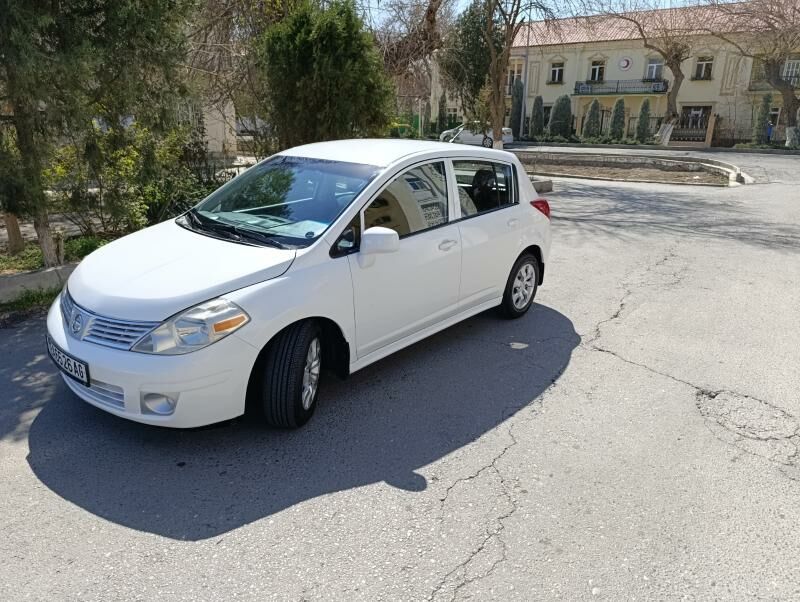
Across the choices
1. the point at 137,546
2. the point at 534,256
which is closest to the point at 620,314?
the point at 534,256

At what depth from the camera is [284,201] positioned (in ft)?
13.5

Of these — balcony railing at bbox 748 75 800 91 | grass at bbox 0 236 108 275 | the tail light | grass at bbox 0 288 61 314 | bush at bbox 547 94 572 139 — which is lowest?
grass at bbox 0 288 61 314

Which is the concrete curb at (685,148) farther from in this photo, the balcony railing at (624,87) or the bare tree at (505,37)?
the bare tree at (505,37)

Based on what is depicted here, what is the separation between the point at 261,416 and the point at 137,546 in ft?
3.88

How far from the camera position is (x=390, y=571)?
2531mm

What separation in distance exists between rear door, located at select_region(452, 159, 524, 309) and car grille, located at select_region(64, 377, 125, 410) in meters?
2.62

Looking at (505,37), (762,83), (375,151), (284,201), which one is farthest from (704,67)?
(284,201)

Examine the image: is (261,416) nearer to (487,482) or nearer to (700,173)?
(487,482)

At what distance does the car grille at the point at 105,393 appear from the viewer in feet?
10.2

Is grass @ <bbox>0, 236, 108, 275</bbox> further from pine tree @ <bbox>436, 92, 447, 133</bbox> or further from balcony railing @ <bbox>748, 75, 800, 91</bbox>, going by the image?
balcony railing @ <bbox>748, 75, 800, 91</bbox>

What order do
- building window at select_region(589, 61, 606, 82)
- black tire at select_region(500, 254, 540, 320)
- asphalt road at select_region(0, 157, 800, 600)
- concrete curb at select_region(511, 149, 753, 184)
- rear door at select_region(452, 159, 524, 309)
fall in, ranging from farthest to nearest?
1. building window at select_region(589, 61, 606, 82)
2. concrete curb at select_region(511, 149, 753, 184)
3. black tire at select_region(500, 254, 540, 320)
4. rear door at select_region(452, 159, 524, 309)
5. asphalt road at select_region(0, 157, 800, 600)

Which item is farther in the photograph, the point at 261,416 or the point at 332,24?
the point at 332,24

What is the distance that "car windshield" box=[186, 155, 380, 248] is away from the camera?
378 centimetres

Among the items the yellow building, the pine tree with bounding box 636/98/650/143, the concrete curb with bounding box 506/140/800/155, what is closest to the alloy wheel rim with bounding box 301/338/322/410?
the concrete curb with bounding box 506/140/800/155
